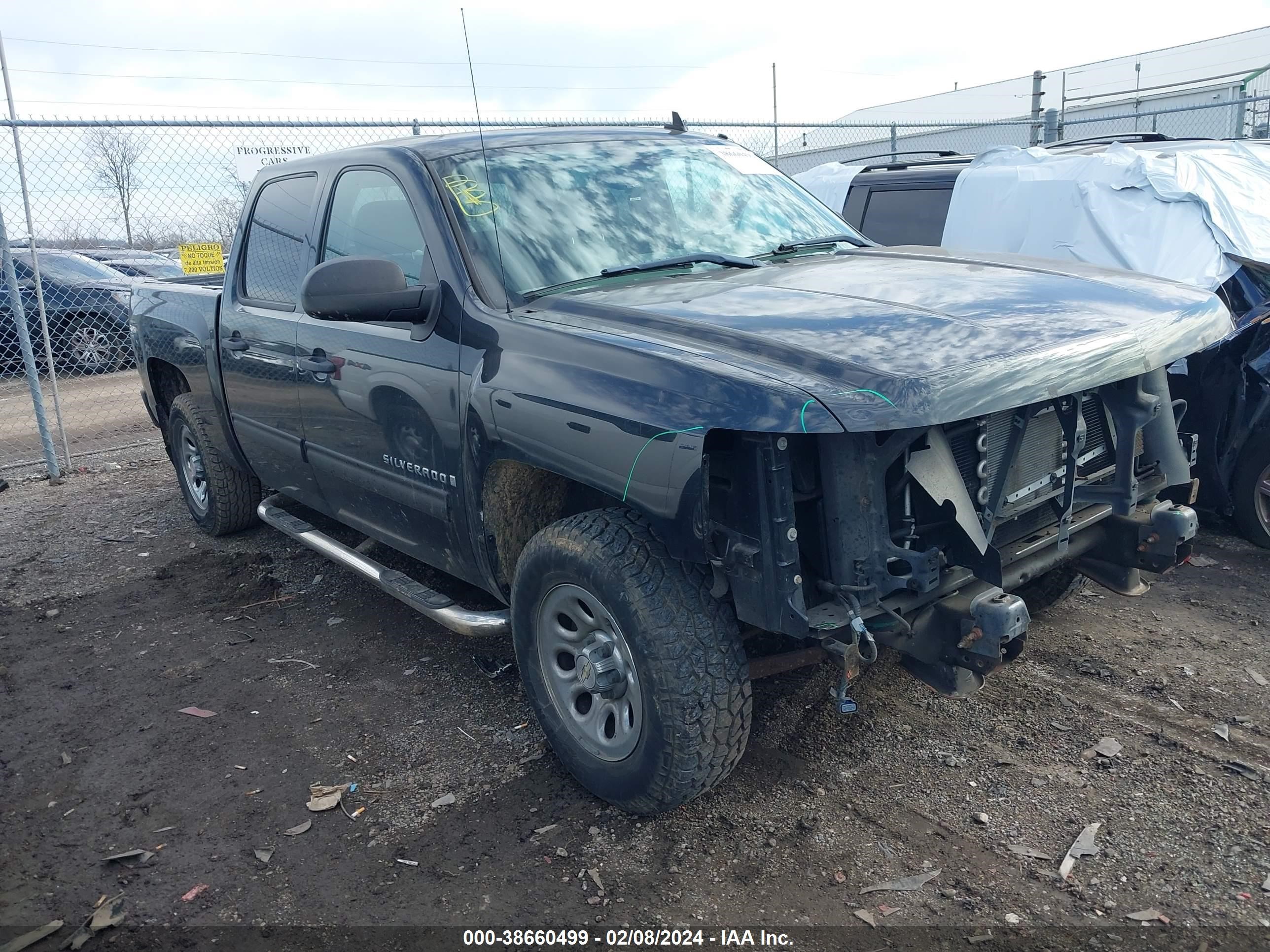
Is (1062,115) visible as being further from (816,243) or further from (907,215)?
(816,243)

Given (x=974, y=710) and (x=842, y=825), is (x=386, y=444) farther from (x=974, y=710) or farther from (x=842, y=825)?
(x=974, y=710)

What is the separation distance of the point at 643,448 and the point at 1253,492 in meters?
3.67

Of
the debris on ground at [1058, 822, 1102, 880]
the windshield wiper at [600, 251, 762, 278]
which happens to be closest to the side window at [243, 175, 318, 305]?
the windshield wiper at [600, 251, 762, 278]

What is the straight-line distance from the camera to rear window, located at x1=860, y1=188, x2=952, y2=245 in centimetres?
684

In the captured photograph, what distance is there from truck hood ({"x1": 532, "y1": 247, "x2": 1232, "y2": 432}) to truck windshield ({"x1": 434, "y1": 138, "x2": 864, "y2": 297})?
0.68 feet

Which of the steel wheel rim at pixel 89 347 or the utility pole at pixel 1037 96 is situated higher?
the utility pole at pixel 1037 96

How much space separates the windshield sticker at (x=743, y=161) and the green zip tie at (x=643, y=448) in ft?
6.82

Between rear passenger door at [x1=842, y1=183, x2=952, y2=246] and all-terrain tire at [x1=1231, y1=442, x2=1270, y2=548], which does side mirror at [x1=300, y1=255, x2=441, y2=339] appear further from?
rear passenger door at [x1=842, y1=183, x2=952, y2=246]

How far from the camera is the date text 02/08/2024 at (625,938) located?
259 cm

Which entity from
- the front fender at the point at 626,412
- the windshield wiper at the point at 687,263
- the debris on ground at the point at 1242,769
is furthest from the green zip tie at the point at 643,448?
the debris on ground at the point at 1242,769

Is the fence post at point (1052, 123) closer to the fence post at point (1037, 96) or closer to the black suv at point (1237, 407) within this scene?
the fence post at point (1037, 96)

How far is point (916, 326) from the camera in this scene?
2.80 m

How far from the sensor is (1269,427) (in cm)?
477

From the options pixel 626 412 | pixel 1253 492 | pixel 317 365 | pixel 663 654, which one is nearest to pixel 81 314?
→ pixel 317 365
